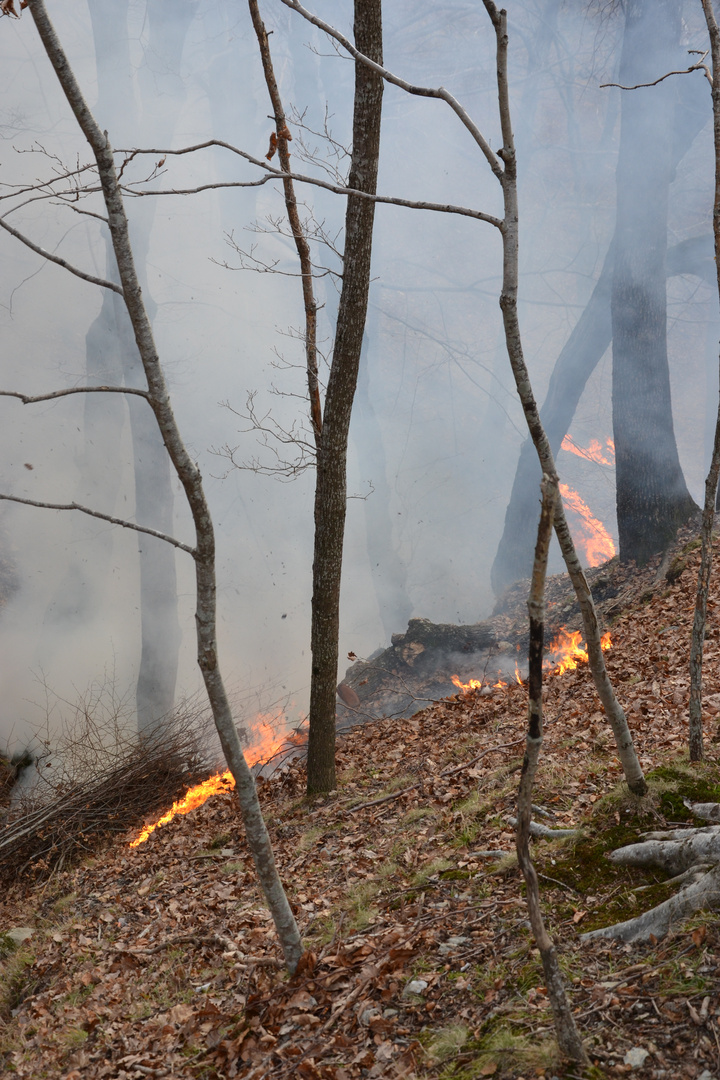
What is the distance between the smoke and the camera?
11.2 m

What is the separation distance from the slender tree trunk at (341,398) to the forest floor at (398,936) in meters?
0.78

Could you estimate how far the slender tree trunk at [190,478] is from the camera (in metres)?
2.24

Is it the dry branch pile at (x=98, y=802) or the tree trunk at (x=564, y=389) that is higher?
the tree trunk at (x=564, y=389)

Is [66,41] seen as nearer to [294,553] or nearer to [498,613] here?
[294,553]

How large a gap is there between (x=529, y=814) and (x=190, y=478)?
165 cm

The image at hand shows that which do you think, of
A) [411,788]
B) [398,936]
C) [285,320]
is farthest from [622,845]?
[285,320]

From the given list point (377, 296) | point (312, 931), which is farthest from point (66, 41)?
point (312, 931)

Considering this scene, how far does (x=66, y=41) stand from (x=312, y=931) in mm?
14929

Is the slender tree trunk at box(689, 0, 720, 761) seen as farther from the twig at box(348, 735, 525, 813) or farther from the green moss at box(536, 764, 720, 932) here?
the twig at box(348, 735, 525, 813)

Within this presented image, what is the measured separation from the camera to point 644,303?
1025cm

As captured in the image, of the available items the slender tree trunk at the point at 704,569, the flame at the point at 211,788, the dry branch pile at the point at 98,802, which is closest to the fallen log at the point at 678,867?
the slender tree trunk at the point at 704,569

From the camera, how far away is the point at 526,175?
566 inches

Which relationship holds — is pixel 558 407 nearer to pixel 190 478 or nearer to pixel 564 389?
pixel 564 389

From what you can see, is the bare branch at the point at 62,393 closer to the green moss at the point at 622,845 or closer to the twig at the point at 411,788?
the green moss at the point at 622,845
